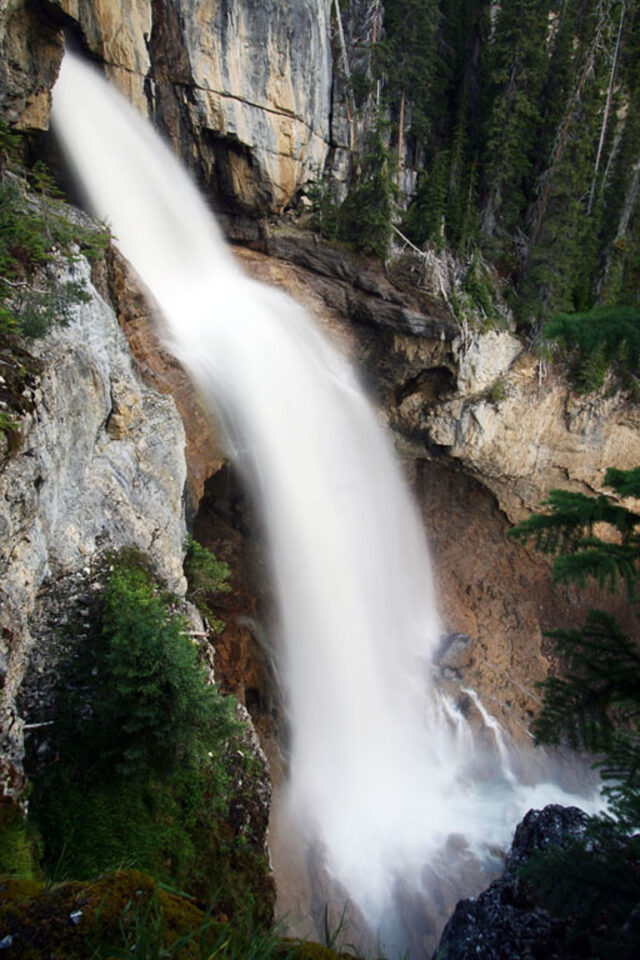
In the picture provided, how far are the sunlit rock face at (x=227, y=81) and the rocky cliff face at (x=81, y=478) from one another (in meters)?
5.81

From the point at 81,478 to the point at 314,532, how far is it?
21.0ft

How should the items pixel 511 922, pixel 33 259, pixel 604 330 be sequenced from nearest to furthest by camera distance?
1. pixel 604 330
2. pixel 511 922
3. pixel 33 259

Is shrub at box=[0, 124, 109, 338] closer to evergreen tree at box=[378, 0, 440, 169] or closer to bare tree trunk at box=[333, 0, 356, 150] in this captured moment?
bare tree trunk at box=[333, 0, 356, 150]

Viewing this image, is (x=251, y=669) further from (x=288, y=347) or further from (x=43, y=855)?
(x=288, y=347)

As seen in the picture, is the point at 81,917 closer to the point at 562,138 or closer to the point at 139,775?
the point at 139,775

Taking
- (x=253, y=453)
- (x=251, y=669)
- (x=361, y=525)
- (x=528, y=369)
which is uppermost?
(x=528, y=369)

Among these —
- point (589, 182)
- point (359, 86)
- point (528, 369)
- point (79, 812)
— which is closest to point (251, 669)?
point (79, 812)

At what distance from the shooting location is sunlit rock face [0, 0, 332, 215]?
11.3m

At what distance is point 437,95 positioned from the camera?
17.7 m

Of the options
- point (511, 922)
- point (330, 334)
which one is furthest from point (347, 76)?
point (511, 922)

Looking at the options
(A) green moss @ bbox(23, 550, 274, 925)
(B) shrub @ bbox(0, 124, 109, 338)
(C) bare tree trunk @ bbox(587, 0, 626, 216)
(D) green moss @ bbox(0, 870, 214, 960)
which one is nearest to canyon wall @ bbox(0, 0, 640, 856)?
(B) shrub @ bbox(0, 124, 109, 338)

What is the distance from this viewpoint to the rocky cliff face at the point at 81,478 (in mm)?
5086

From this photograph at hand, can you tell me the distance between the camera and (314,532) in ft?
40.5

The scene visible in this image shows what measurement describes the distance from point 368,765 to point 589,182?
1926 cm
